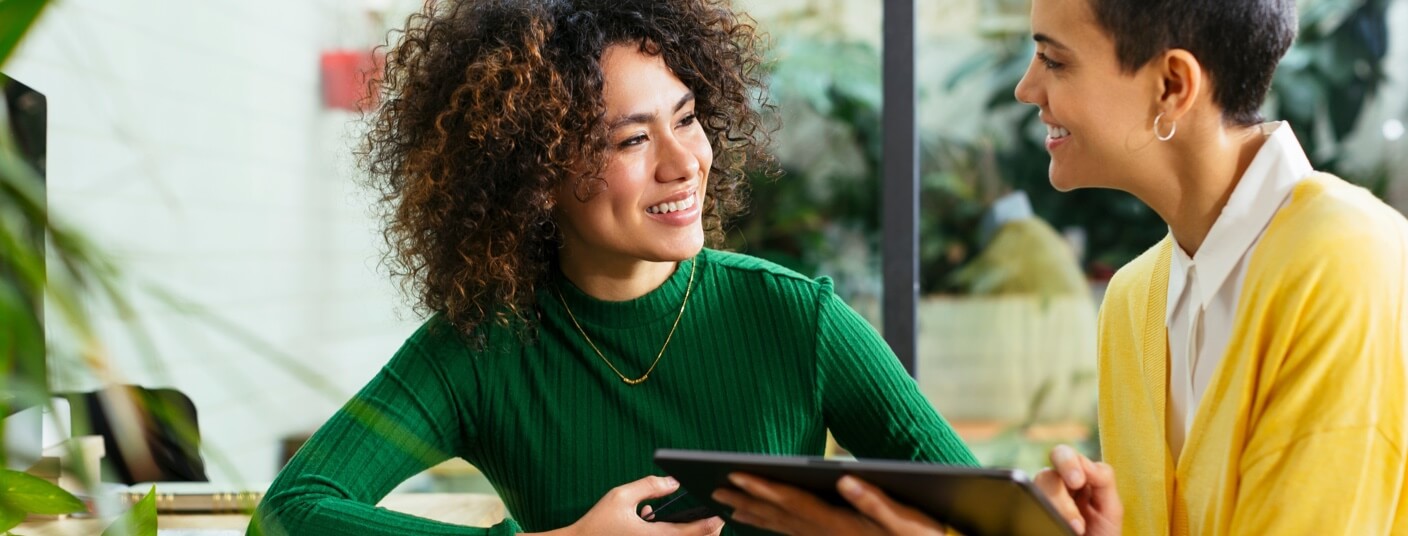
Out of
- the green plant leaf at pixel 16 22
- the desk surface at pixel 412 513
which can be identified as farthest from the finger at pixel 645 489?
the green plant leaf at pixel 16 22

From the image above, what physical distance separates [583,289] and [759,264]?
22 centimetres

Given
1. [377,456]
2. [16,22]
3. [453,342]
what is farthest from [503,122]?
[16,22]

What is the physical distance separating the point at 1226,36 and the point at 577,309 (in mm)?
781

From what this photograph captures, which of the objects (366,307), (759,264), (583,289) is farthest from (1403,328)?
(366,307)

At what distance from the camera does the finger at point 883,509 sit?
1.07m

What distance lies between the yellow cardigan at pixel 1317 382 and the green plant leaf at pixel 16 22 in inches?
41.5

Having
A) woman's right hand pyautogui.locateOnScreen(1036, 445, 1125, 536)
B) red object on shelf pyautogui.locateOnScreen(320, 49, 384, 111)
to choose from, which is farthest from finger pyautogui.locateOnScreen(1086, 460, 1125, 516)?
red object on shelf pyautogui.locateOnScreen(320, 49, 384, 111)

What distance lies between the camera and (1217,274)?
128 cm

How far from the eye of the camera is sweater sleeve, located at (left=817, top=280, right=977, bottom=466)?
57.1 inches

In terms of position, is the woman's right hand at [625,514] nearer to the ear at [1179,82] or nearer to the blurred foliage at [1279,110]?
the ear at [1179,82]

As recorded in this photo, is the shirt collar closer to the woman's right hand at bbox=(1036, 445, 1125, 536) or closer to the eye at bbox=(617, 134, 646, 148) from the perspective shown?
the woman's right hand at bbox=(1036, 445, 1125, 536)

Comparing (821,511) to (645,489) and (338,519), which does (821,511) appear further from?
(338,519)

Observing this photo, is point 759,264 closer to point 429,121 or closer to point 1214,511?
point 429,121

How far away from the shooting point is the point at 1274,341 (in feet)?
3.86
